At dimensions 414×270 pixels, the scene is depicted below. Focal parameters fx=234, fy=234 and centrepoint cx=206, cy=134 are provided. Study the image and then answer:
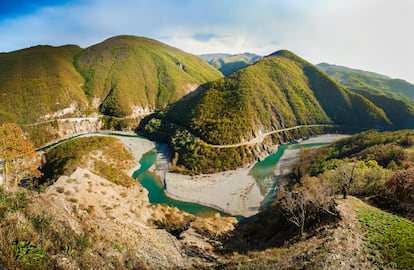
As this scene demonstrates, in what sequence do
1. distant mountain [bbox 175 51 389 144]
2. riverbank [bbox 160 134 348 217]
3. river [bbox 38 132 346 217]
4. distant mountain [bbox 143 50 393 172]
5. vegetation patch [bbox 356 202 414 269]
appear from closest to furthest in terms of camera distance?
1. vegetation patch [bbox 356 202 414 269]
2. riverbank [bbox 160 134 348 217]
3. river [bbox 38 132 346 217]
4. distant mountain [bbox 143 50 393 172]
5. distant mountain [bbox 175 51 389 144]

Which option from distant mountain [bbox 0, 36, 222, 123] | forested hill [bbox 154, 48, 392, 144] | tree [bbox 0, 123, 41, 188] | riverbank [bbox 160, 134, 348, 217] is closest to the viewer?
tree [bbox 0, 123, 41, 188]

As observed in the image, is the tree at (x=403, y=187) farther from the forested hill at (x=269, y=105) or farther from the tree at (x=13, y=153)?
the forested hill at (x=269, y=105)

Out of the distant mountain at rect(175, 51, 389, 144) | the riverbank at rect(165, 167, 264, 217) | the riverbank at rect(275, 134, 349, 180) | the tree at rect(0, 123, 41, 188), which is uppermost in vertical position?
the distant mountain at rect(175, 51, 389, 144)

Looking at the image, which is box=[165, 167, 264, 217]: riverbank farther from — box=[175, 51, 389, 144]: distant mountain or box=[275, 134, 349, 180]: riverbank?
box=[175, 51, 389, 144]: distant mountain

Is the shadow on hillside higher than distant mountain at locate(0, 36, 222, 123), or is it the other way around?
distant mountain at locate(0, 36, 222, 123)

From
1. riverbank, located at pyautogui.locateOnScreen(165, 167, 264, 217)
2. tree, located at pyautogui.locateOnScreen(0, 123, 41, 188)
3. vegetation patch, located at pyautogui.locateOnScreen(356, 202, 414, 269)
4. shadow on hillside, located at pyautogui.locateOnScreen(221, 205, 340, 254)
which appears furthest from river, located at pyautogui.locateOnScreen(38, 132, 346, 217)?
vegetation patch, located at pyautogui.locateOnScreen(356, 202, 414, 269)

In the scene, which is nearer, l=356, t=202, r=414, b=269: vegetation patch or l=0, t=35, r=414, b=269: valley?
l=356, t=202, r=414, b=269: vegetation patch

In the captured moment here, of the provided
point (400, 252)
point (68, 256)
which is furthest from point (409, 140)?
Result: point (68, 256)

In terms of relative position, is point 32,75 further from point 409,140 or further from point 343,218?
point 409,140
